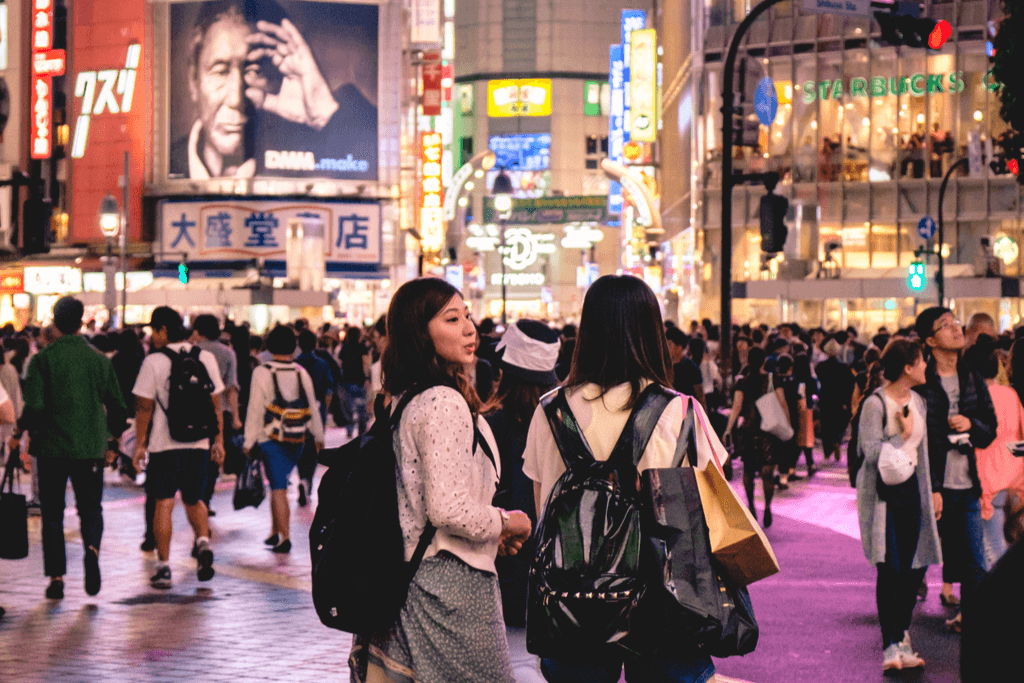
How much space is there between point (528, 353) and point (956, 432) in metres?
3.33

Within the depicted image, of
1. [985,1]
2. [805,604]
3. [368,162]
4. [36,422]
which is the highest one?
[985,1]

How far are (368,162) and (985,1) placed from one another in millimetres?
24291

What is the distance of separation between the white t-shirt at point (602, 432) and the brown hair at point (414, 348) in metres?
0.36

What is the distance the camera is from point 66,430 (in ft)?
30.1

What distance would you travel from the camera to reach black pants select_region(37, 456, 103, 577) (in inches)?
363

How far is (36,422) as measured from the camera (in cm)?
918

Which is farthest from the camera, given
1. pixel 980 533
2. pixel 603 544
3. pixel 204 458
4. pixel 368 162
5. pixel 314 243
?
pixel 368 162

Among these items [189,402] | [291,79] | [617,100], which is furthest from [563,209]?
[189,402]

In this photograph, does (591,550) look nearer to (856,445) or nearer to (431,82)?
(856,445)

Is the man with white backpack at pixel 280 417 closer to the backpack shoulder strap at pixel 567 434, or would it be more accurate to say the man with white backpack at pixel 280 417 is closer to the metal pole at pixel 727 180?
the metal pole at pixel 727 180

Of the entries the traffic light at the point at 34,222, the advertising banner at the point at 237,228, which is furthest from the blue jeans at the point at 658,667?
the advertising banner at the point at 237,228

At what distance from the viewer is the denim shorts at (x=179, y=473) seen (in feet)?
32.3

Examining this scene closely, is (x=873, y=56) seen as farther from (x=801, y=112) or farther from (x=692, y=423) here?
(x=692, y=423)

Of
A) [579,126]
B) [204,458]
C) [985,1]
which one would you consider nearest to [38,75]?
[985,1]
